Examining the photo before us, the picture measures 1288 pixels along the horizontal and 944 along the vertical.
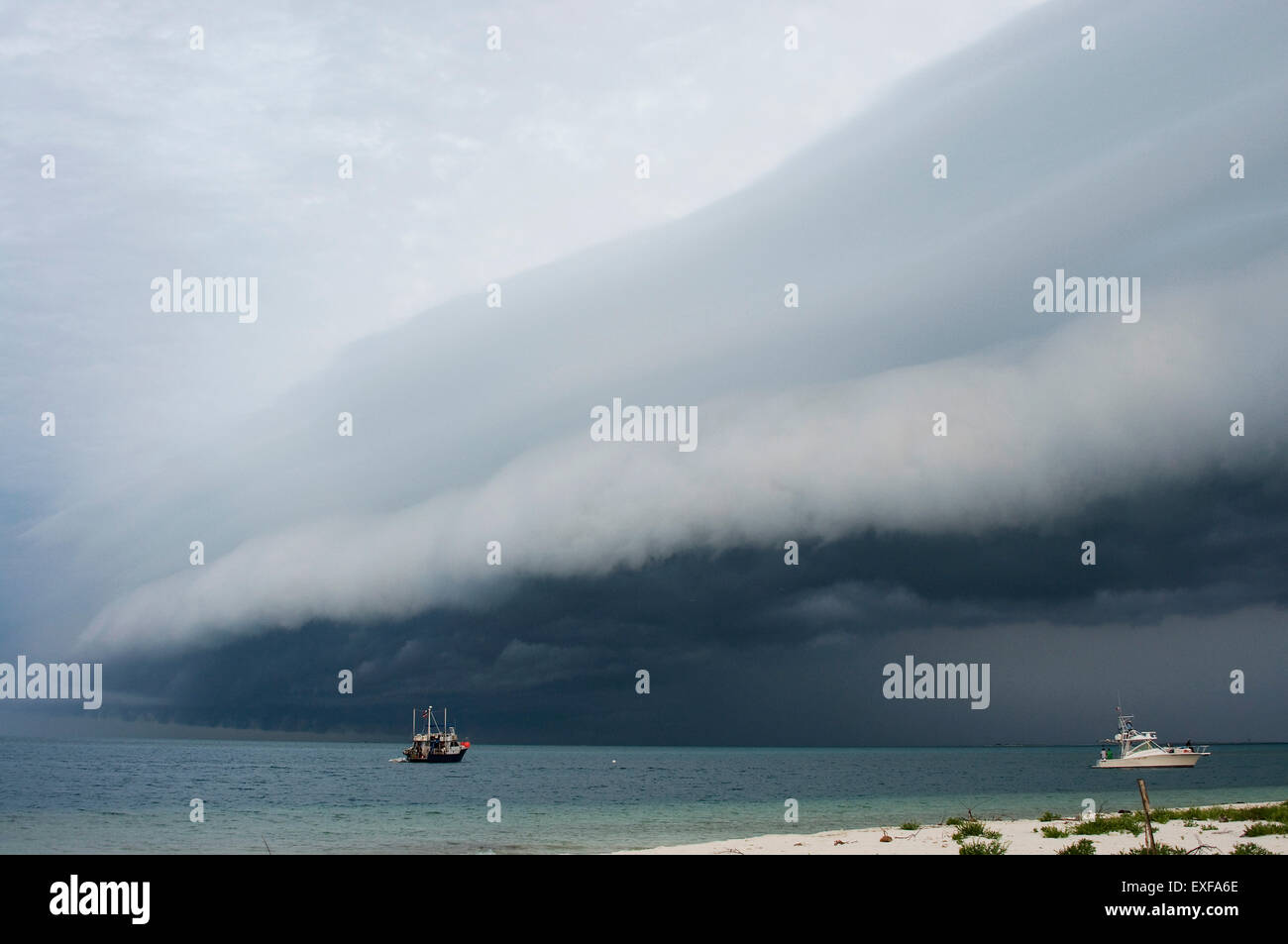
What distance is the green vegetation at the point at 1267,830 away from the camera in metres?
30.7

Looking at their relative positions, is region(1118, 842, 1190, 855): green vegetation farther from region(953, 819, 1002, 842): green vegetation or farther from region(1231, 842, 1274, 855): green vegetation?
region(953, 819, 1002, 842): green vegetation

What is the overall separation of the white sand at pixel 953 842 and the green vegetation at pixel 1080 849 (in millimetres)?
297

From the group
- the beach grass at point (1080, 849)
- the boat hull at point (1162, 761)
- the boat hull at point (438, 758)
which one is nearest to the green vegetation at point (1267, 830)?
the beach grass at point (1080, 849)

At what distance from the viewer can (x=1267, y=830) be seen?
31.1m

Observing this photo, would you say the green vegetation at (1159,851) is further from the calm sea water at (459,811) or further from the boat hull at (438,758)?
the boat hull at (438,758)

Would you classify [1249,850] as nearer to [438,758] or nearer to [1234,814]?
Result: [1234,814]

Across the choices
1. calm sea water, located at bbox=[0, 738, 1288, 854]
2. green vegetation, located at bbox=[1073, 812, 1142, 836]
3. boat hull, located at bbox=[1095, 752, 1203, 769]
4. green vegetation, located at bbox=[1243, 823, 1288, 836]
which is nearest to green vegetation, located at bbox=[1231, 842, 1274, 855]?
green vegetation, located at bbox=[1243, 823, 1288, 836]

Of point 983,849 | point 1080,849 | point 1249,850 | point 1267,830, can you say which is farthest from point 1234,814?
point 983,849

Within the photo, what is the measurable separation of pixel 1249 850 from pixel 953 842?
10.0 m

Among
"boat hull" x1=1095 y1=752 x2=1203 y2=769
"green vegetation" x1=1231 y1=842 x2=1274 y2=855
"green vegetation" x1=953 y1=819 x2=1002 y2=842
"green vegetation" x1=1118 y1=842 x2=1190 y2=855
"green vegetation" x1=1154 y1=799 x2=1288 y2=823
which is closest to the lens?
"green vegetation" x1=1118 y1=842 x2=1190 y2=855

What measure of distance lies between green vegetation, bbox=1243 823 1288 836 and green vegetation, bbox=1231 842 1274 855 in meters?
3.71

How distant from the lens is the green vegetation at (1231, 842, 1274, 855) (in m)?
25.8
